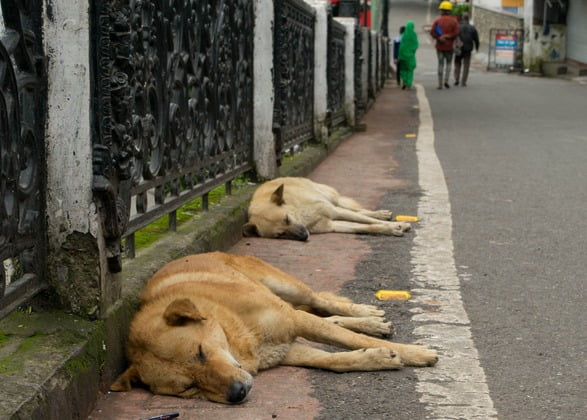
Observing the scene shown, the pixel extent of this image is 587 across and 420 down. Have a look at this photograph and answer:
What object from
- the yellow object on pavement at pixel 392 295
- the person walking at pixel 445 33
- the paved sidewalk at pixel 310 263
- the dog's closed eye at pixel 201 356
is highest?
the person walking at pixel 445 33

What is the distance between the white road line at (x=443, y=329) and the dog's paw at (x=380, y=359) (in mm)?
104

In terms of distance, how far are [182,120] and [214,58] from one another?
948 millimetres

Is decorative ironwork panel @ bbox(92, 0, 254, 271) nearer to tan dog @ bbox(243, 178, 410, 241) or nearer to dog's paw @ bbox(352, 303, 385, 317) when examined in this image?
tan dog @ bbox(243, 178, 410, 241)

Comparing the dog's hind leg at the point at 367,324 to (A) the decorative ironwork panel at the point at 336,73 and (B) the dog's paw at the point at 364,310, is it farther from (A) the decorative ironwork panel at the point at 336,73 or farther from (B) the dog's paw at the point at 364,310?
(A) the decorative ironwork panel at the point at 336,73

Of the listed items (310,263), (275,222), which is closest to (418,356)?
(310,263)

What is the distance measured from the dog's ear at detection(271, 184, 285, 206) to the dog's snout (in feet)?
12.6

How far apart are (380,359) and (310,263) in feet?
7.59

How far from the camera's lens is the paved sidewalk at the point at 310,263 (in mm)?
4055

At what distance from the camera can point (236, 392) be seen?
157 inches

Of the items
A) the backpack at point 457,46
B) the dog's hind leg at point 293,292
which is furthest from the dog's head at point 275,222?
the backpack at point 457,46

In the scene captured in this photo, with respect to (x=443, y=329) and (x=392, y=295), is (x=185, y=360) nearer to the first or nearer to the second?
(x=443, y=329)

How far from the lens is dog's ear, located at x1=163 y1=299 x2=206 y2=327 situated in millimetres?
4133

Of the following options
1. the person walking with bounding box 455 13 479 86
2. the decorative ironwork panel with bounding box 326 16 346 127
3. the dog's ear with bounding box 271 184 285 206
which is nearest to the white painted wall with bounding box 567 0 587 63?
the person walking with bounding box 455 13 479 86

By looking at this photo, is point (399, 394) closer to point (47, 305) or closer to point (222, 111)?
point (47, 305)
